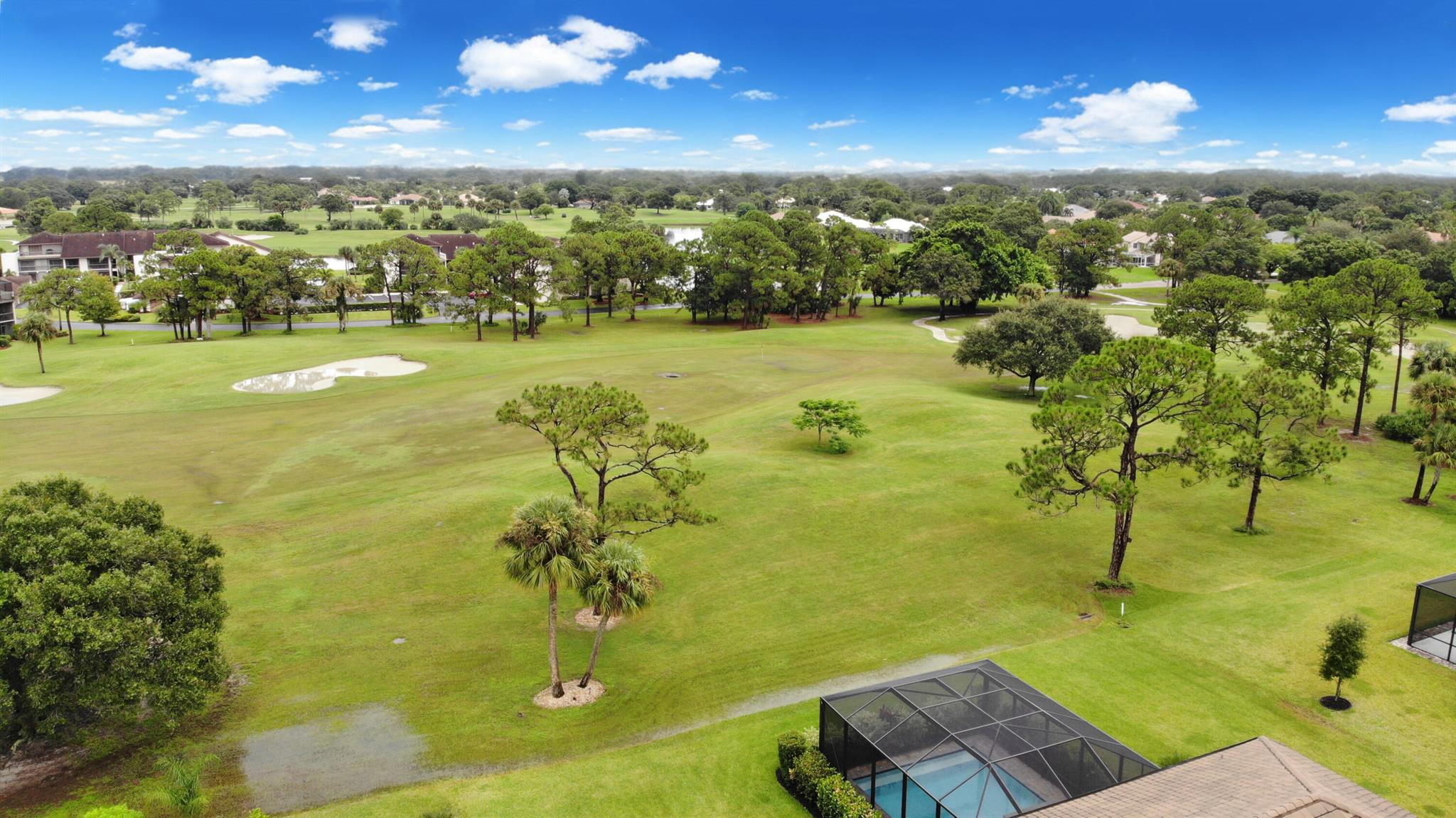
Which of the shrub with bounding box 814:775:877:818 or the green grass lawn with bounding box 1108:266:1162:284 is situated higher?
the green grass lawn with bounding box 1108:266:1162:284

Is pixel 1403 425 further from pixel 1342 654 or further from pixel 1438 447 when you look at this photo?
pixel 1342 654

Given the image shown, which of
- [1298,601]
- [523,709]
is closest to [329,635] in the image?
[523,709]

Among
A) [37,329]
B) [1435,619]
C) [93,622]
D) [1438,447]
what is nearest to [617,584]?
[93,622]

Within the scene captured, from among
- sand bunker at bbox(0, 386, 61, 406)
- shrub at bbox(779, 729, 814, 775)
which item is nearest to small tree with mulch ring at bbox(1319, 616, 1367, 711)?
shrub at bbox(779, 729, 814, 775)

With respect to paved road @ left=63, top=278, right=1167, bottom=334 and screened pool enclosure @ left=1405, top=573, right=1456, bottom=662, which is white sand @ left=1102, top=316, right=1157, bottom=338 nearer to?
screened pool enclosure @ left=1405, top=573, right=1456, bottom=662

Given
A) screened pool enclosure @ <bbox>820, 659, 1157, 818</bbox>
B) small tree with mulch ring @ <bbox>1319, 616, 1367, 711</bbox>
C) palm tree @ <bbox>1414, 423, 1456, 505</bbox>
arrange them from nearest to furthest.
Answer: screened pool enclosure @ <bbox>820, 659, 1157, 818</bbox>, small tree with mulch ring @ <bbox>1319, 616, 1367, 711</bbox>, palm tree @ <bbox>1414, 423, 1456, 505</bbox>

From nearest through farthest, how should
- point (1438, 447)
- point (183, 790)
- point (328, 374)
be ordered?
point (183, 790), point (1438, 447), point (328, 374)

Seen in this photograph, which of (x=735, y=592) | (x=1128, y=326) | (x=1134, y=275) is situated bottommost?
(x=735, y=592)

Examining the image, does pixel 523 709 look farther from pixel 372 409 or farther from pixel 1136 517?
pixel 372 409
